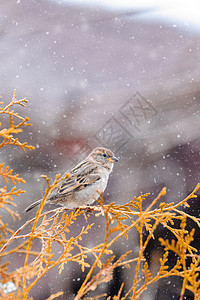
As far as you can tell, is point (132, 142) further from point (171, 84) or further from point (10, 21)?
point (10, 21)

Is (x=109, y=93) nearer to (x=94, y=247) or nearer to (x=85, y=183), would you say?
(x=85, y=183)

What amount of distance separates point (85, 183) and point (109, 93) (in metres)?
1.19

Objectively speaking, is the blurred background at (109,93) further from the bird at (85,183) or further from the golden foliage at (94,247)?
the golden foliage at (94,247)

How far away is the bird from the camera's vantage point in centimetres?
150

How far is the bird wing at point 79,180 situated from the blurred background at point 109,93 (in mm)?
808

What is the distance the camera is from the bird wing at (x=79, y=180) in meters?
1.49

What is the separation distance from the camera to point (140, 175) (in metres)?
2.45

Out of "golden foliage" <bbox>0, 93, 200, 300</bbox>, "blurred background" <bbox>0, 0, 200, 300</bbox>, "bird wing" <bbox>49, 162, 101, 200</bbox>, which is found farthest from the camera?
"blurred background" <bbox>0, 0, 200, 300</bbox>

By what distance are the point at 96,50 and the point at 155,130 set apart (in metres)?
0.78

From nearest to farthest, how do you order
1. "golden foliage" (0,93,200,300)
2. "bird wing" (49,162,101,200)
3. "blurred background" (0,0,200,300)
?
"golden foliage" (0,93,200,300)
"bird wing" (49,162,101,200)
"blurred background" (0,0,200,300)

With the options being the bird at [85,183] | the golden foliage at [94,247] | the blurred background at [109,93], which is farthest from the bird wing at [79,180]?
the blurred background at [109,93]

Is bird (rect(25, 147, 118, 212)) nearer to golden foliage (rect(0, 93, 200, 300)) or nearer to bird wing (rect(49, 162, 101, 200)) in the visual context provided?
bird wing (rect(49, 162, 101, 200))

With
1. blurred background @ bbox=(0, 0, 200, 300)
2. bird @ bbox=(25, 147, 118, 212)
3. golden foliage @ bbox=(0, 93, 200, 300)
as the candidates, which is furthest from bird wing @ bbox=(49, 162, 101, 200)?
blurred background @ bbox=(0, 0, 200, 300)

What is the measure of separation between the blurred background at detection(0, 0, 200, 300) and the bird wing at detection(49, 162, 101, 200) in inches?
31.8
